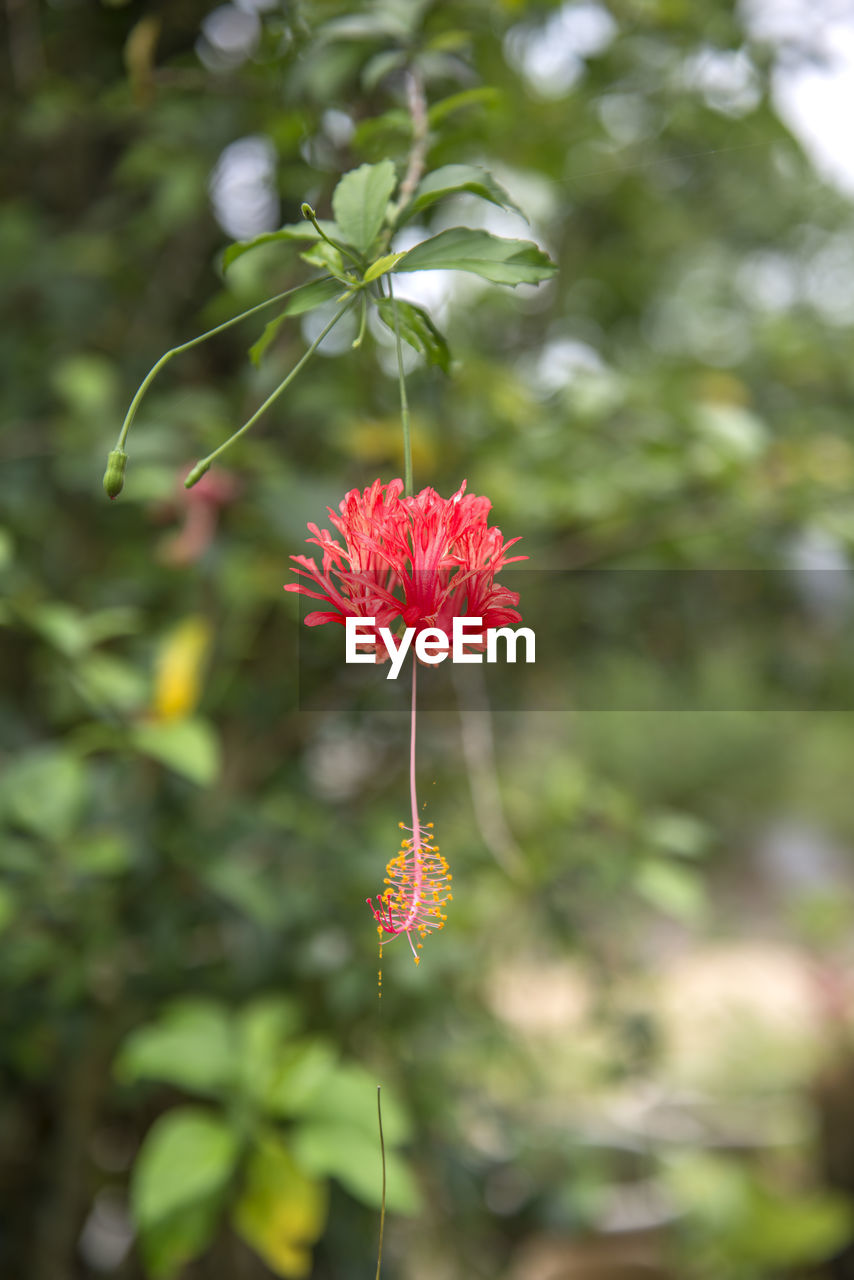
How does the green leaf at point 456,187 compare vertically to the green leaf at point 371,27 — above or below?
below

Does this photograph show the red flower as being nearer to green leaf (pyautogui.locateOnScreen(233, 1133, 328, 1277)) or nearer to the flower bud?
the flower bud

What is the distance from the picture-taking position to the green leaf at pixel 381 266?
0.76 feet

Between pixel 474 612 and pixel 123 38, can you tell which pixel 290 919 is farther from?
pixel 123 38

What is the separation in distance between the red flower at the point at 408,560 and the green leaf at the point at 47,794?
0.33m

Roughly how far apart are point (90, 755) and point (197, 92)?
52 centimetres

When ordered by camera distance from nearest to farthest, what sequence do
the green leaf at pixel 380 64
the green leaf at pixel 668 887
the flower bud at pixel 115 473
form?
the flower bud at pixel 115 473
the green leaf at pixel 380 64
the green leaf at pixel 668 887

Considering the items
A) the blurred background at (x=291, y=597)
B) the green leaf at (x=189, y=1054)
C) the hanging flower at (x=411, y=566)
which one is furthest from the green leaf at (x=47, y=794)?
the hanging flower at (x=411, y=566)

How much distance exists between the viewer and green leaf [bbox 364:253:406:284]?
0.23 meters

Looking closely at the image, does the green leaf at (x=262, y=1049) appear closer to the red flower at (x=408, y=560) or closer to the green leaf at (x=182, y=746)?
the green leaf at (x=182, y=746)

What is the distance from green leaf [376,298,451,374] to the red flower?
0.18 ft

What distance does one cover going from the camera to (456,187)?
0.85 feet

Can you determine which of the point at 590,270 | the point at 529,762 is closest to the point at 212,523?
the point at 590,270

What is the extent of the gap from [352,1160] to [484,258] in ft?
1.25


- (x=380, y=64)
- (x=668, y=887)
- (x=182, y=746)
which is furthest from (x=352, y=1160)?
(x=380, y=64)
